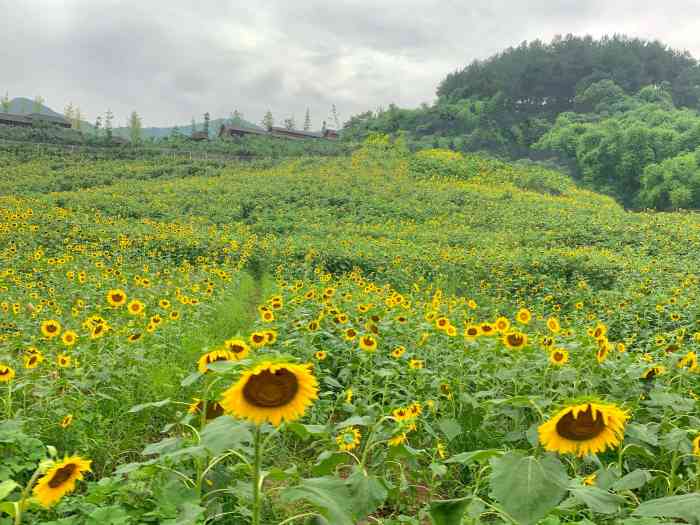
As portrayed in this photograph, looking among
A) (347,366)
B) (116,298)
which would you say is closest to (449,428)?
(347,366)

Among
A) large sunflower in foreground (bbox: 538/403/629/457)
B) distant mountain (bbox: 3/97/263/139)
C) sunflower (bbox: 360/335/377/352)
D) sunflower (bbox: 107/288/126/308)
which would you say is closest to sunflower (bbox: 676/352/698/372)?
sunflower (bbox: 360/335/377/352)

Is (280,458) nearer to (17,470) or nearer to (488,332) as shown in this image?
(17,470)

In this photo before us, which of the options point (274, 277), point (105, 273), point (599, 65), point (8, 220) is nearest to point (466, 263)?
point (274, 277)

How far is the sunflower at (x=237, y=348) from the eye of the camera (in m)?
1.64

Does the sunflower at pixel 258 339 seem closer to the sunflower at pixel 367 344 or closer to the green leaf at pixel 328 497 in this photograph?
the sunflower at pixel 367 344

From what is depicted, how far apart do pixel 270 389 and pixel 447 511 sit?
16.8 inches

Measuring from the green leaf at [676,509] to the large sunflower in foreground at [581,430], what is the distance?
10.1 inches

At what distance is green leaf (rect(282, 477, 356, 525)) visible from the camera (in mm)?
919

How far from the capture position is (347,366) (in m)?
3.23

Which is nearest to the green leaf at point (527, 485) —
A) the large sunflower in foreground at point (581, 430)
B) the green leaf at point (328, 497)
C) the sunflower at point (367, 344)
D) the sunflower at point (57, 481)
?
the large sunflower in foreground at point (581, 430)

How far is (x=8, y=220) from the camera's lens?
960cm

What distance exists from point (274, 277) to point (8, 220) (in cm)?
560

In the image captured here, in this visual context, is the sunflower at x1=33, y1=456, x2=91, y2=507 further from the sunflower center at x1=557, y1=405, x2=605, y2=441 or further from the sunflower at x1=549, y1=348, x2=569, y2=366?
the sunflower at x1=549, y1=348, x2=569, y2=366

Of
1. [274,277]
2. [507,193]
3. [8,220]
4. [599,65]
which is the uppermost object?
[599,65]
